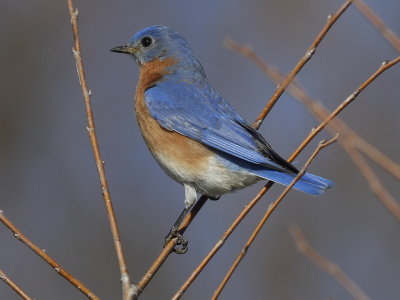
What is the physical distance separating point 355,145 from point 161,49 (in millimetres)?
2416

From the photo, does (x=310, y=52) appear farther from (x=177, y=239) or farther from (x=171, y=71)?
(x=171, y=71)

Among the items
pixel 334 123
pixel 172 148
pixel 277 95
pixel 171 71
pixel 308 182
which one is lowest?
pixel 172 148

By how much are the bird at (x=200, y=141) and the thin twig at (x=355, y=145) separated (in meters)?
0.93

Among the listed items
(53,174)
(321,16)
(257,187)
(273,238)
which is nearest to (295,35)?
(321,16)

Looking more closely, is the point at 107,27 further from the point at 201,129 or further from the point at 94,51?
the point at 201,129

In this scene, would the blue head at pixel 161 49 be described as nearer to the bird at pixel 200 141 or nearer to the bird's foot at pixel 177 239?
the bird at pixel 200 141

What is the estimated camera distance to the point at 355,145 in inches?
77.7

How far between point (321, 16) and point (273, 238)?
198 centimetres

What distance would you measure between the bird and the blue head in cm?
8

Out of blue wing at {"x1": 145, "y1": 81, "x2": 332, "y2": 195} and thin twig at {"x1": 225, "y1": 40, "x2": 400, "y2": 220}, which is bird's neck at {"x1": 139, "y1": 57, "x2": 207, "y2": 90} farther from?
thin twig at {"x1": 225, "y1": 40, "x2": 400, "y2": 220}

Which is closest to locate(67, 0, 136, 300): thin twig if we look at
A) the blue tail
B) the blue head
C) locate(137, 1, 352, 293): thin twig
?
locate(137, 1, 352, 293): thin twig

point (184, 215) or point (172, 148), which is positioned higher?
point (172, 148)

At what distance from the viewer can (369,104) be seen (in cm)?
621

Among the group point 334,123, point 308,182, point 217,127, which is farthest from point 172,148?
point 334,123
